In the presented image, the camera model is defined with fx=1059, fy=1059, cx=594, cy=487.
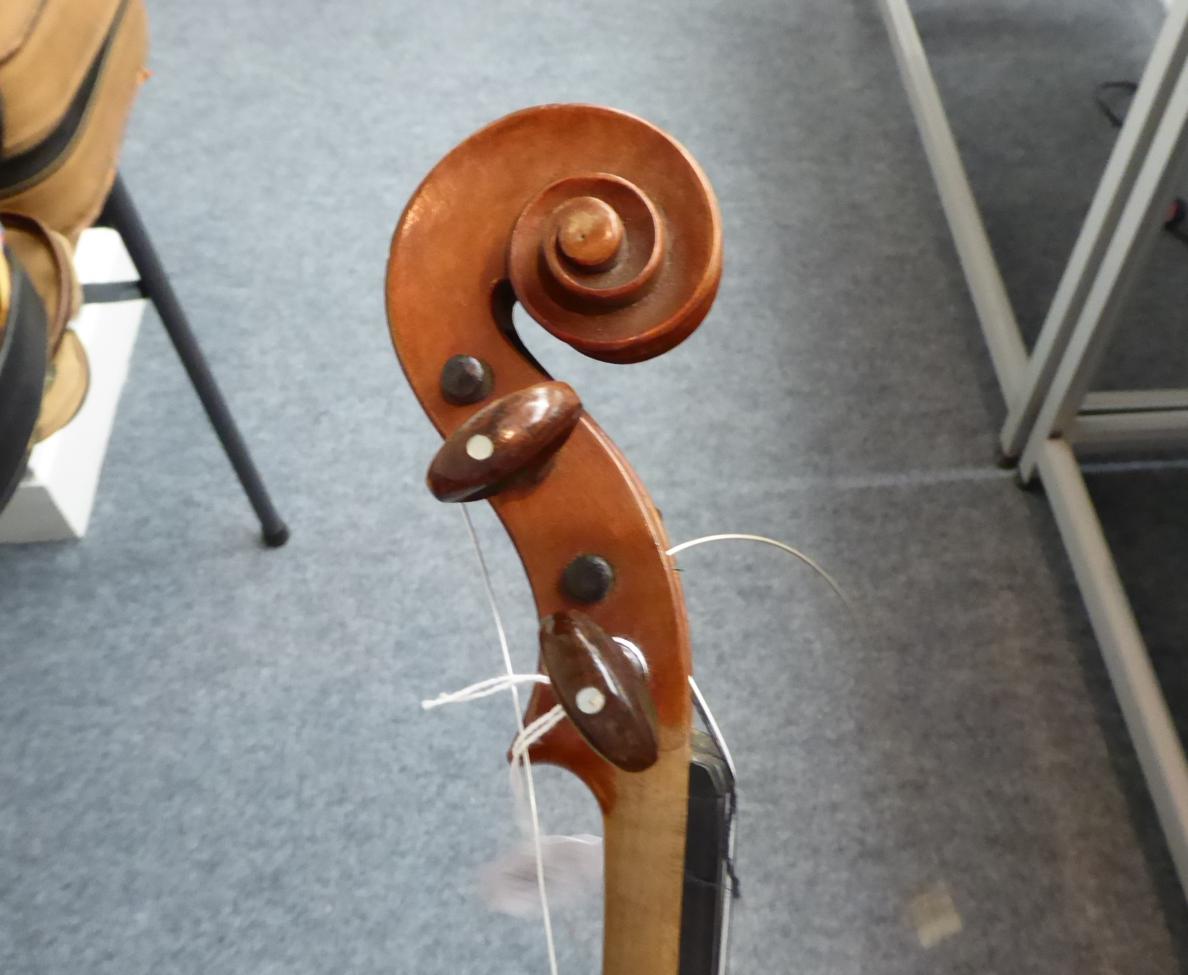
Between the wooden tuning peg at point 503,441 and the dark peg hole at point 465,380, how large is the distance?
0.08 meters

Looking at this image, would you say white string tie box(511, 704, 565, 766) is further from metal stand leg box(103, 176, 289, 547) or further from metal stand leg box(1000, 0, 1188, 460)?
metal stand leg box(1000, 0, 1188, 460)

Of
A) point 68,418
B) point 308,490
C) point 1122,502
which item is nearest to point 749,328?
point 1122,502

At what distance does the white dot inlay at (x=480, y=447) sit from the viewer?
381 mm

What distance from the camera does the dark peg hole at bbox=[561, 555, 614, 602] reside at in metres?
0.46

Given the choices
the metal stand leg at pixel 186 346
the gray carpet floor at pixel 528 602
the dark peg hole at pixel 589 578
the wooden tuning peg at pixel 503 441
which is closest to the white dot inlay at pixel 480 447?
the wooden tuning peg at pixel 503 441

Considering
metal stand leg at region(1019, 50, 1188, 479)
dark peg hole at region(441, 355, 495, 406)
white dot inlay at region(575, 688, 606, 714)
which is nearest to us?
white dot inlay at region(575, 688, 606, 714)

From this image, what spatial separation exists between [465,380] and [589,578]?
104 millimetres

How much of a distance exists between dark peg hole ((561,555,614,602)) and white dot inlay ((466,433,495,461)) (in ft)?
0.33

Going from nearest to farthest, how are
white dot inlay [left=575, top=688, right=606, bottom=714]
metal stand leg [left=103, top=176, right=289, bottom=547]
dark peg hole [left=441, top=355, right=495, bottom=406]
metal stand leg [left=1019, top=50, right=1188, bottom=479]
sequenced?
A: white dot inlay [left=575, top=688, right=606, bottom=714] → dark peg hole [left=441, top=355, right=495, bottom=406] → metal stand leg [left=103, top=176, right=289, bottom=547] → metal stand leg [left=1019, top=50, right=1188, bottom=479]

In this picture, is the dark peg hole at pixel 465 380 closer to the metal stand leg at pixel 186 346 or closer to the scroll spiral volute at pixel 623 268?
the scroll spiral volute at pixel 623 268

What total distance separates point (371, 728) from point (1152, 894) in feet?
2.62

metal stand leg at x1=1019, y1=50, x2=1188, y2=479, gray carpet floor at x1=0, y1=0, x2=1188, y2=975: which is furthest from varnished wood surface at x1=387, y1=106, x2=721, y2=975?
metal stand leg at x1=1019, y1=50, x2=1188, y2=479

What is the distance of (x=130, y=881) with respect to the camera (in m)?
1.04

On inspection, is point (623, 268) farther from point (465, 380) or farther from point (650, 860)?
point (650, 860)
